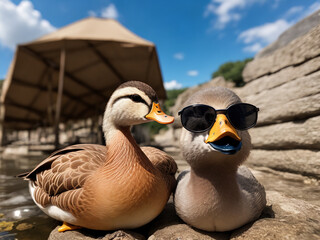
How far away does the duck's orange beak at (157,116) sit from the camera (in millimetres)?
1297

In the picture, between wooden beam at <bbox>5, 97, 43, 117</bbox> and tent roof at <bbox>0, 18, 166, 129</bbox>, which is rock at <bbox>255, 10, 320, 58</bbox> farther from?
wooden beam at <bbox>5, 97, 43, 117</bbox>

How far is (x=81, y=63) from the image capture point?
6398 mm

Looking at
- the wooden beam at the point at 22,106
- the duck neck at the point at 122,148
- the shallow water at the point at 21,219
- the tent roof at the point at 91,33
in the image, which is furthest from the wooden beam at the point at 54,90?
the duck neck at the point at 122,148

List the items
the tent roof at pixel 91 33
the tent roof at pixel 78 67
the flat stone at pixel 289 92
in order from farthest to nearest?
the tent roof at pixel 78 67, the tent roof at pixel 91 33, the flat stone at pixel 289 92

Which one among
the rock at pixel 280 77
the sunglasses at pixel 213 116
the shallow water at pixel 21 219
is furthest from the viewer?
the rock at pixel 280 77

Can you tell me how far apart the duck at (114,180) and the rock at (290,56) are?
8.42 feet

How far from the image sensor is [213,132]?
103 cm

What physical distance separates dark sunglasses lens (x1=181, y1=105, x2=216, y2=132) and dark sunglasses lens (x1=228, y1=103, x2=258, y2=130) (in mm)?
113

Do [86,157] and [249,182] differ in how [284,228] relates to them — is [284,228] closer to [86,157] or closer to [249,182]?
[249,182]

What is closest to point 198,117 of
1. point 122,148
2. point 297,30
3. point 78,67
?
point 122,148

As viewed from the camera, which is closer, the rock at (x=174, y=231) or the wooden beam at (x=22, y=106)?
the rock at (x=174, y=231)

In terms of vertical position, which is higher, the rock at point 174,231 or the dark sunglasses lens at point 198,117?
the dark sunglasses lens at point 198,117

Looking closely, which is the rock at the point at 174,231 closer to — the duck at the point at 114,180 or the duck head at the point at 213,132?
the duck at the point at 114,180

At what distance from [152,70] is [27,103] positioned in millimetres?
6025
